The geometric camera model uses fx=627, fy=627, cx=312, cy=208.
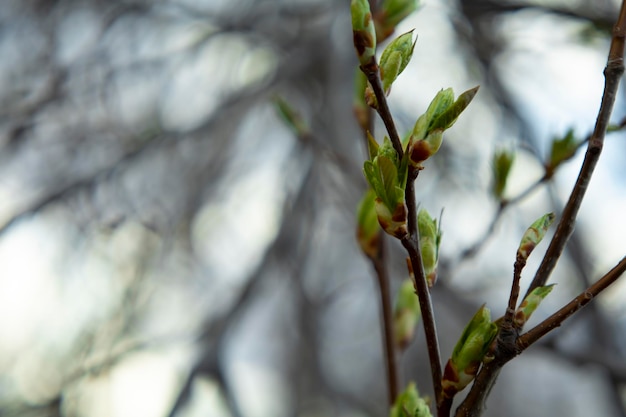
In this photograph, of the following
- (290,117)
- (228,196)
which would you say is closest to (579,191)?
(290,117)

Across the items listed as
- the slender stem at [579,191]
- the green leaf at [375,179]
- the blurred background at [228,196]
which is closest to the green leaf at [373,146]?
the green leaf at [375,179]

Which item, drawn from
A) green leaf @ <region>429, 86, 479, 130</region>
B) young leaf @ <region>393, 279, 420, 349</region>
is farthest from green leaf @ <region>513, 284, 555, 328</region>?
young leaf @ <region>393, 279, 420, 349</region>

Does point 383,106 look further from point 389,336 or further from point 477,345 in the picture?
point 389,336

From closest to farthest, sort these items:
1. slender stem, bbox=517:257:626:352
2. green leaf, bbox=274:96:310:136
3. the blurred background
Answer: slender stem, bbox=517:257:626:352
green leaf, bbox=274:96:310:136
the blurred background

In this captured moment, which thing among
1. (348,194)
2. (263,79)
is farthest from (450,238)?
(263,79)

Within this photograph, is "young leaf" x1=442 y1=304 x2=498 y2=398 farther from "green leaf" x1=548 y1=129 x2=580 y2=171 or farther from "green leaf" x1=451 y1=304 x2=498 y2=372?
"green leaf" x1=548 y1=129 x2=580 y2=171

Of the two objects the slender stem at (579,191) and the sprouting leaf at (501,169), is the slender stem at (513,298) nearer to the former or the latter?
the slender stem at (579,191)
